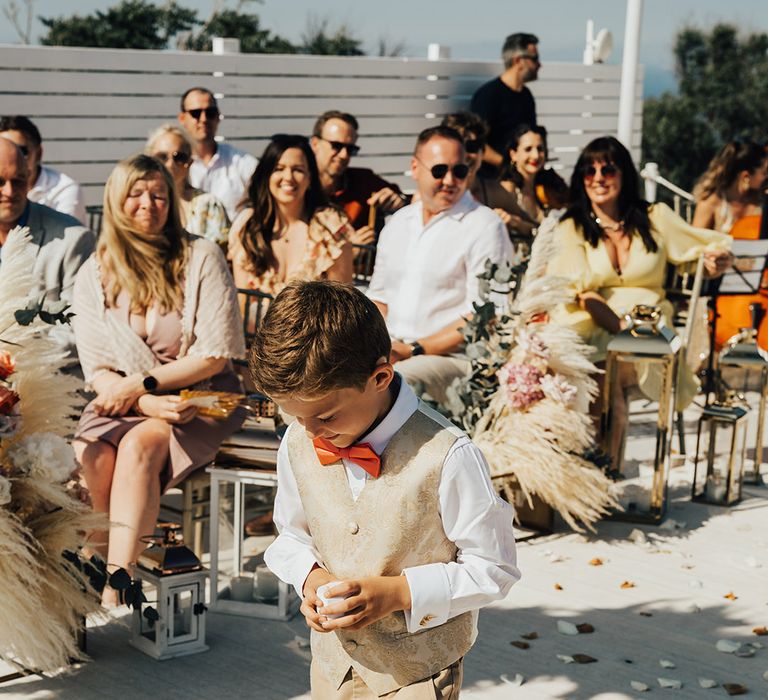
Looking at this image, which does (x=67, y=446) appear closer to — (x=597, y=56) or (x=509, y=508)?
(x=509, y=508)

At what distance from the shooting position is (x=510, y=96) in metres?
10.5

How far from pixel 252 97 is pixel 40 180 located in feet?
18.2

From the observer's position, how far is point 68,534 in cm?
360

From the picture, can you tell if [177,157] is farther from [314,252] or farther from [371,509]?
[371,509]

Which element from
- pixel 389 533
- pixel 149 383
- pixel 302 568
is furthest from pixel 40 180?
pixel 389 533

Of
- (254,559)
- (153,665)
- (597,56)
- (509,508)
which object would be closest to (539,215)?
(254,559)

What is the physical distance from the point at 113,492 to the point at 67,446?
0.77 metres

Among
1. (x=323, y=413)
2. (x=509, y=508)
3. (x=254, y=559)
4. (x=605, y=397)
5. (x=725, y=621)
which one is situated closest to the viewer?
(x=323, y=413)

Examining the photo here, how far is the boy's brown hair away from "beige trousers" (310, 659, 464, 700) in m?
0.64

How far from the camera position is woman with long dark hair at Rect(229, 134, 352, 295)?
18.7 feet

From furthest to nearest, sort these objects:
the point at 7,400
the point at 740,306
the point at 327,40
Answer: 1. the point at 327,40
2. the point at 740,306
3. the point at 7,400

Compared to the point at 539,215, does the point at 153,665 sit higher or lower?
lower

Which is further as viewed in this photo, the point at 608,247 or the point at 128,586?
the point at 608,247

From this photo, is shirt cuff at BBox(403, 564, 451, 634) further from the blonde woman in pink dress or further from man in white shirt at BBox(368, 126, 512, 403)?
man in white shirt at BBox(368, 126, 512, 403)
